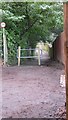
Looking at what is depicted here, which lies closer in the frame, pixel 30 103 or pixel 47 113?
pixel 47 113

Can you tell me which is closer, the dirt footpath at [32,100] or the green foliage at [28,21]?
the dirt footpath at [32,100]

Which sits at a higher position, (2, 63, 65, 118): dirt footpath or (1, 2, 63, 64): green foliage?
(1, 2, 63, 64): green foliage

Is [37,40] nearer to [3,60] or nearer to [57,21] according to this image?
[57,21]

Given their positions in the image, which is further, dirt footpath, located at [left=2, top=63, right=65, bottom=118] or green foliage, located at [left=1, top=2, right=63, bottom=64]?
green foliage, located at [left=1, top=2, right=63, bottom=64]

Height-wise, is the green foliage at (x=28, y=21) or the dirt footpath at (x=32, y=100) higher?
the green foliage at (x=28, y=21)

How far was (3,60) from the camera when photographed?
6332mm

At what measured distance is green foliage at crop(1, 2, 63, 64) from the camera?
666cm

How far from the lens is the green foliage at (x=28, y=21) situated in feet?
21.9

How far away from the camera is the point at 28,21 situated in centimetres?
747

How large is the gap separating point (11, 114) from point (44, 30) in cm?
570

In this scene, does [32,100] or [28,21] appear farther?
[28,21]

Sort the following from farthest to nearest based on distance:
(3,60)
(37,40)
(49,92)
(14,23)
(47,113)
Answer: (37,40), (14,23), (3,60), (49,92), (47,113)

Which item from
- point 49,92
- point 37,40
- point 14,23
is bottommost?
point 49,92

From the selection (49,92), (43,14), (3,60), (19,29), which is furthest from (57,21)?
(49,92)
